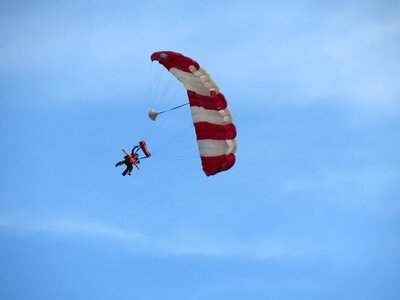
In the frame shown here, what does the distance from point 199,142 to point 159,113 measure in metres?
2.38

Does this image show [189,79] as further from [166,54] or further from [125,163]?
[125,163]

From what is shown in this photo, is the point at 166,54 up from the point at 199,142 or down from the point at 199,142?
up

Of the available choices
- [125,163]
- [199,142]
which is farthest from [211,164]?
[125,163]

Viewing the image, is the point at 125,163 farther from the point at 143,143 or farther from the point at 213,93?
the point at 213,93

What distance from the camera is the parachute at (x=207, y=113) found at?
1583 inches

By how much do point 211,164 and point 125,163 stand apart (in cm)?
407

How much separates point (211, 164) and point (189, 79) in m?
4.14

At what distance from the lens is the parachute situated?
4022 cm

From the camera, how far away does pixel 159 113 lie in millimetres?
42688

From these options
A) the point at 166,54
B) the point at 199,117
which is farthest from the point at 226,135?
the point at 166,54

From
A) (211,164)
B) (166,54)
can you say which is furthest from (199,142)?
(166,54)

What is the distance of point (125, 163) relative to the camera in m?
42.3

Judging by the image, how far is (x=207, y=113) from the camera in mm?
41469

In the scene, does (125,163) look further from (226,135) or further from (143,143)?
(226,135)
